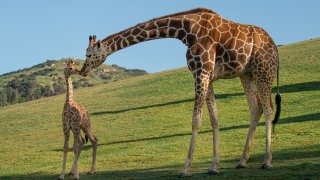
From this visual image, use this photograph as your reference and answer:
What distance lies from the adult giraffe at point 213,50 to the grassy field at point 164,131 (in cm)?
171

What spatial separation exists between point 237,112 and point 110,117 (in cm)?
997

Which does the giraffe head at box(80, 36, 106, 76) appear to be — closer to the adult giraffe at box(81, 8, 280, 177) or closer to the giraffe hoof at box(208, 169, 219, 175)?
the adult giraffe at box(81, 8, 280, 177)

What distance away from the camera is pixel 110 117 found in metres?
44.6

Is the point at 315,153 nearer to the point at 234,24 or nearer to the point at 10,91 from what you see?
the point at 234,24

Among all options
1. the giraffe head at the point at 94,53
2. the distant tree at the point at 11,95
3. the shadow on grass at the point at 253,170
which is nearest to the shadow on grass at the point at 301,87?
the shadow on grass at the point at 253,170

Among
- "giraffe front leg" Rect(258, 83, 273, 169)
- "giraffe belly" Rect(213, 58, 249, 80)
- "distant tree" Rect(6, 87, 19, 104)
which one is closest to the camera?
"giraffe belly" Rect(213, 58, 249, 80)

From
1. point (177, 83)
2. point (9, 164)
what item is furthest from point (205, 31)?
point (177, 83)

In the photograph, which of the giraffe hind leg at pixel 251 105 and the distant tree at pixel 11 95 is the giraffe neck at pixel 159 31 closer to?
the giraffe hind leg at pixel 251 105

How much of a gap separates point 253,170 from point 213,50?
3217 millimetres

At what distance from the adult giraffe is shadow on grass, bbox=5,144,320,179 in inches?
20.4

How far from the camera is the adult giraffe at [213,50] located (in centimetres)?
1547

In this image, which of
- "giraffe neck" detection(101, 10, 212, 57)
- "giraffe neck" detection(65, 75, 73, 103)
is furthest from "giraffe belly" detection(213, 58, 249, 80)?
"giraffe neck" detection(65, 75, 73, 103)

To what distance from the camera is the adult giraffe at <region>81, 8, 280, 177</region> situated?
50.8 ft

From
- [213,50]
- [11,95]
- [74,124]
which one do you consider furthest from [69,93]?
[11,95]
